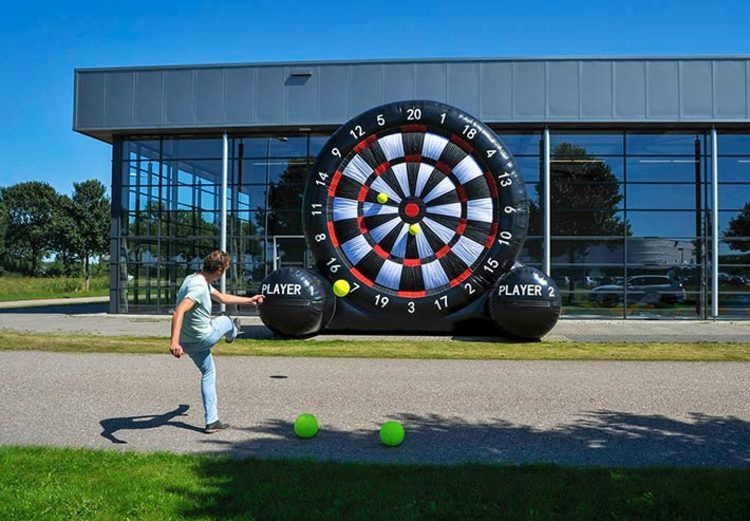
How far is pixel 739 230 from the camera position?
63.0ft

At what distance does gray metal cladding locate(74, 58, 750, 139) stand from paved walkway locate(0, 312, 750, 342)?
5.52 m

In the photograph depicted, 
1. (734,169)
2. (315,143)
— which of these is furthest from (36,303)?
(734,169)

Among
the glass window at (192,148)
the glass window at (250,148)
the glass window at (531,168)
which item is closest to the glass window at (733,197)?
the glass window at (531,168)

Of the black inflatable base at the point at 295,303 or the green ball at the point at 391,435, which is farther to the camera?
the black inflatable base at the point at 295,303

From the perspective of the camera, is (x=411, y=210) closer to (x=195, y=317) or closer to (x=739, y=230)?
(x=195, y=317)

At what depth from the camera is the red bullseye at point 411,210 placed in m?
12.4

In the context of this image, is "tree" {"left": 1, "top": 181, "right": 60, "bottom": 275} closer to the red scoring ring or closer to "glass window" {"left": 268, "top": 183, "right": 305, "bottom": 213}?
"glass window" {"left": 268, "top": 183, "right": 305, "bottom": 213}

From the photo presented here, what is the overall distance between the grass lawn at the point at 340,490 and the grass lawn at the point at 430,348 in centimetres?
578

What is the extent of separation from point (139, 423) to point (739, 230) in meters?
18.5

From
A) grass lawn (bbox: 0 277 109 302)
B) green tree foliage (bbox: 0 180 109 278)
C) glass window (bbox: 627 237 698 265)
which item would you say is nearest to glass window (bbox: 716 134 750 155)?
glass window (bbox: 627 237 698 265)

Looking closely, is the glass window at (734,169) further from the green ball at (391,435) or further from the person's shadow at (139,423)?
the person's shadow at (139,423)

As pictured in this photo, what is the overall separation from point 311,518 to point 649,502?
187 cm

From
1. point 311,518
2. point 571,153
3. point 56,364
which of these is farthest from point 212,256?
point 571,153

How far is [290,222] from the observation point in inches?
794
